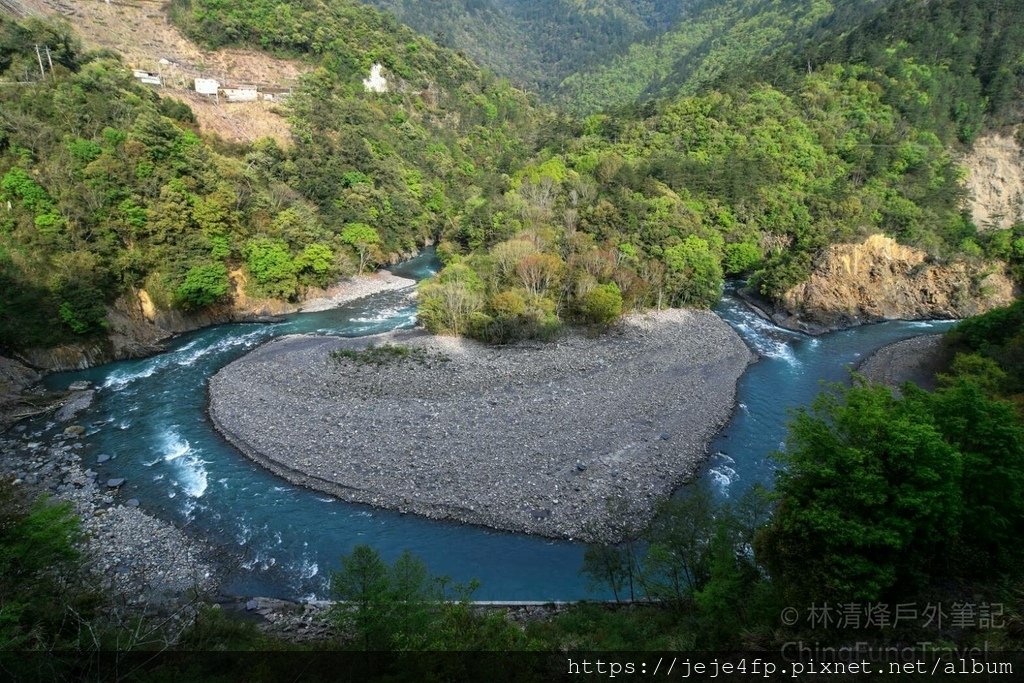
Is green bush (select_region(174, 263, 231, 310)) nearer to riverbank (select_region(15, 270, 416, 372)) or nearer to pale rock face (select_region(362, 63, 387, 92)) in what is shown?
riverbank (select_region(15, 270, 416, 372))

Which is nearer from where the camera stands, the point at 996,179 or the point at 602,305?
the point at 602,305

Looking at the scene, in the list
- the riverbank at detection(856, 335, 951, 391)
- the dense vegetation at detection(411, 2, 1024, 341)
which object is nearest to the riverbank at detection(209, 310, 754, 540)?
the dense vegetation at detection(411, 2, 1024, 341)

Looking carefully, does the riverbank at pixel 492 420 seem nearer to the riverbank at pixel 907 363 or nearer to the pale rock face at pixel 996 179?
the riverbank at pixel 907 363

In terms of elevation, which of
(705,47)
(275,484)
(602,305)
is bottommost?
(275,484)

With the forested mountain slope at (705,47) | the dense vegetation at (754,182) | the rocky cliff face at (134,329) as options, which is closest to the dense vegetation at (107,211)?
the rocky cliff face at (134,329)

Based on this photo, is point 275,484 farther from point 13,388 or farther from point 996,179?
point 996,179

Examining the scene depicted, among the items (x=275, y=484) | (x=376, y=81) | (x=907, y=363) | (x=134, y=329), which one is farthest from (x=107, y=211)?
(x=907, y=363)
